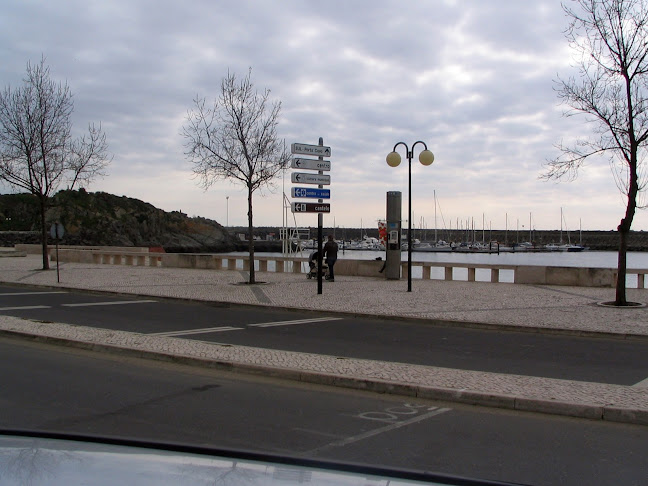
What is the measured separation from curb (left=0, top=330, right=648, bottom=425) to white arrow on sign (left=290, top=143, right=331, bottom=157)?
9286mm

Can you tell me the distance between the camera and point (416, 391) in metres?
6.98

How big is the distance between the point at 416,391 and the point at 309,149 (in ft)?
38.1

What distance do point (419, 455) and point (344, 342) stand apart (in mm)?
5594

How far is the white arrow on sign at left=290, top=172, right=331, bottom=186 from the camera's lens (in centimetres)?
1728

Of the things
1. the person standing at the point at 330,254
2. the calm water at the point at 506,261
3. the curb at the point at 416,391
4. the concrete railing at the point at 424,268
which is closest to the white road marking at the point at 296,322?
the curb at the point at 416,391

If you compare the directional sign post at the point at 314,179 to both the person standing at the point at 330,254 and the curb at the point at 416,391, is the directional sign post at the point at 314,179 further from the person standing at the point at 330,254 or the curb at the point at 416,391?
the curb at the point at 416,391

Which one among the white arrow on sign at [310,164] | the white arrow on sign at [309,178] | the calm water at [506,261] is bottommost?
the calm water at [506,261]

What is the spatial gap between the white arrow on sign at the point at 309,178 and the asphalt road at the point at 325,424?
998cm

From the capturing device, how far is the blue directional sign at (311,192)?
17.2 m

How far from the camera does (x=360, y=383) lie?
7.32 m

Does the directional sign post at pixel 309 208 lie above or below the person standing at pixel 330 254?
above

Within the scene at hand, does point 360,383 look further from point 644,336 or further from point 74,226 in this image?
point 74,226

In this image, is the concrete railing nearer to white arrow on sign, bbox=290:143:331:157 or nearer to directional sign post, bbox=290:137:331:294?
directional sign post, bbox=290:137:331:294

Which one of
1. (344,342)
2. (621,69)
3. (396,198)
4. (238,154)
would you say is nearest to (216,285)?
(238,154)
